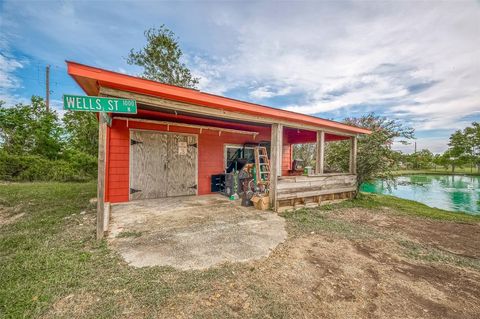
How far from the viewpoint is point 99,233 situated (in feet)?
9.39

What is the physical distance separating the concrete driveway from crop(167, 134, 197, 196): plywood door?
3.67 feet

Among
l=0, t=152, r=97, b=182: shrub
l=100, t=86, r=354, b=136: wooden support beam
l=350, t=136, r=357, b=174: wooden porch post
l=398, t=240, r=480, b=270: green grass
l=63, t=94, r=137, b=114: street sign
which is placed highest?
l=100, t=86, r=354, b=136: wooden support beam

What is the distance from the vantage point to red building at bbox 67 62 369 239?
149 inches

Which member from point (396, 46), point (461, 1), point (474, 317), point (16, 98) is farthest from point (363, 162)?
point (16, 98)

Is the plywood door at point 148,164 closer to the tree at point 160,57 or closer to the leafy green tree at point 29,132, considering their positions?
the tree at point 160,57

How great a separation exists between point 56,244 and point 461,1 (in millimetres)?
10029

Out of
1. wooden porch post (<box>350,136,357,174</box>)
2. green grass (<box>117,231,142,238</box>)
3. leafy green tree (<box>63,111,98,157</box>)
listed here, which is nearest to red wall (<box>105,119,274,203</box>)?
green grass (<box>117,231,142,238</box>)

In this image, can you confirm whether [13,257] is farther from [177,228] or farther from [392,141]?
[392,141]

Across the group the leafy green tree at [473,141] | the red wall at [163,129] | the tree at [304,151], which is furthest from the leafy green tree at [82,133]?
the leafy green tree at [473,141]

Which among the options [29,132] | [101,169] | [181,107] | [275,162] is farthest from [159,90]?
[29,132]

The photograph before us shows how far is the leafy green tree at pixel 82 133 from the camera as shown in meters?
12.1

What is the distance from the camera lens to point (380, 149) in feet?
21.9

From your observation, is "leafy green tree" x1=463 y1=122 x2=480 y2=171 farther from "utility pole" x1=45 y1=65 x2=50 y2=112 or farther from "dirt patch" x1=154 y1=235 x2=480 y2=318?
"utility pole" x1=45 y1=65 x2=50 y2=112

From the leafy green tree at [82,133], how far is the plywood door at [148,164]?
29.2 feet
